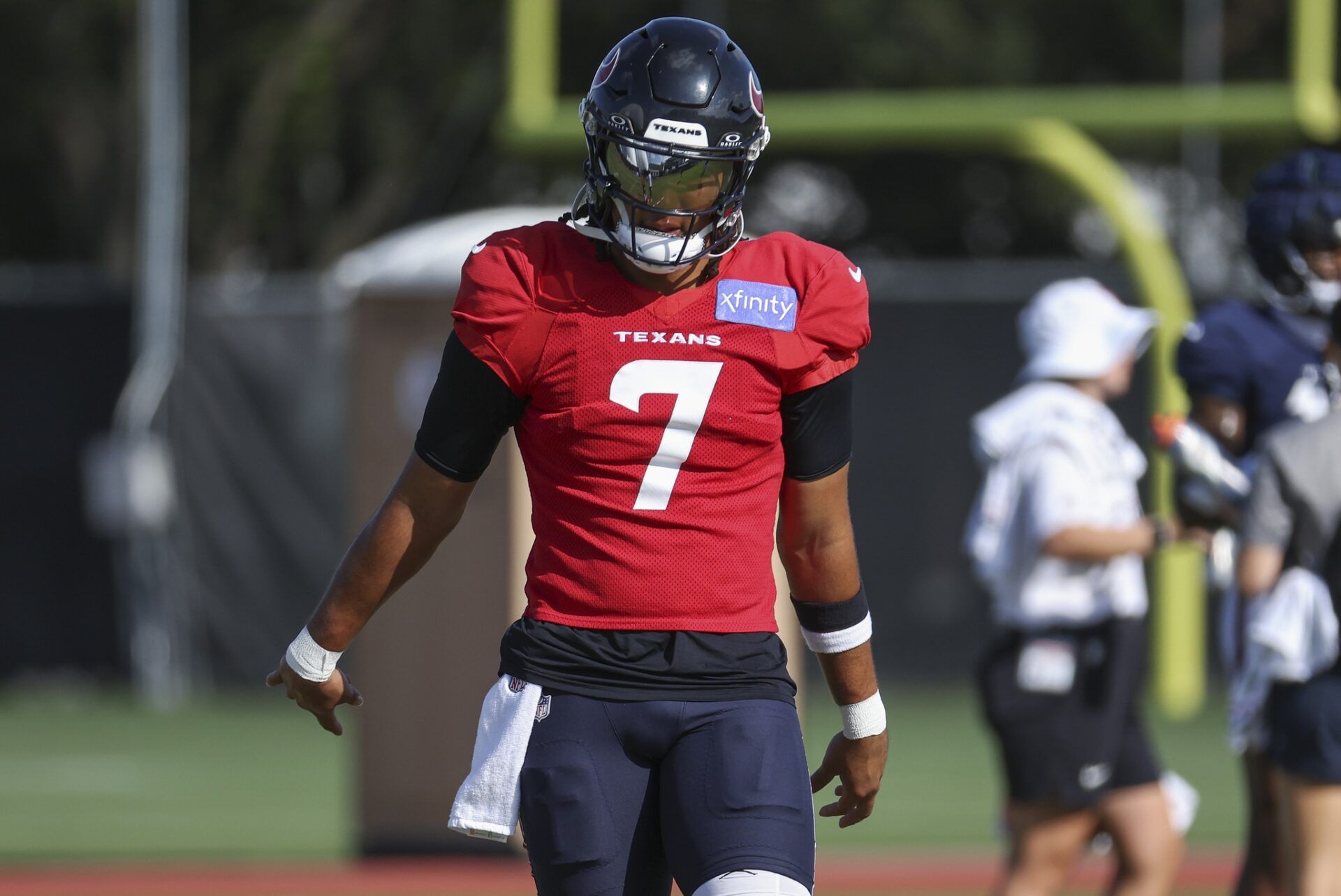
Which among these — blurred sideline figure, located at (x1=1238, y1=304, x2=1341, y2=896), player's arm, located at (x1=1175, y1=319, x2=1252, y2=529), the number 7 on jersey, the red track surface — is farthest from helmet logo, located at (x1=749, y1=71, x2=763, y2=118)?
the red track surface

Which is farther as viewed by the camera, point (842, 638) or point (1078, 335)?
point (1078, 335)

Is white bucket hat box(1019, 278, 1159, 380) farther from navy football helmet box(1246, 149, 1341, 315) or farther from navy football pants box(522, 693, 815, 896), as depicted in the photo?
navy football pants box(522, 693, 815, 896)

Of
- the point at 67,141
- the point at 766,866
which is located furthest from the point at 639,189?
the point at 67,141

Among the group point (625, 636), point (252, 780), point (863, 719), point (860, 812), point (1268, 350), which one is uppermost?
point (625, 636)

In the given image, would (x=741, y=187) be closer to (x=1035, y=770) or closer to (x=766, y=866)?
(x=766, y=866)

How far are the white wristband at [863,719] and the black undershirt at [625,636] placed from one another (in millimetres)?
201

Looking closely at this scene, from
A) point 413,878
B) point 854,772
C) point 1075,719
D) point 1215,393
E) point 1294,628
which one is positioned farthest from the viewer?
point 413,878

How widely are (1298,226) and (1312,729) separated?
1.31 metres

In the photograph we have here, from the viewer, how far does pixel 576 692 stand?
11.3ft

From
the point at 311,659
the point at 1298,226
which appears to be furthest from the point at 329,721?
the point at 1298,226

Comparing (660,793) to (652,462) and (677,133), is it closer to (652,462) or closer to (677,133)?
(652,462)

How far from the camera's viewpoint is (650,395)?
3.42 m

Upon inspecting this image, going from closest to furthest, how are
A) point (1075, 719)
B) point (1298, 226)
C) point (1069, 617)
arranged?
point (1298, 226)
point (1075, 719)
point (1069, 617)

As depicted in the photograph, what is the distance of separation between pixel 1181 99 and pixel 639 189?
967cm
